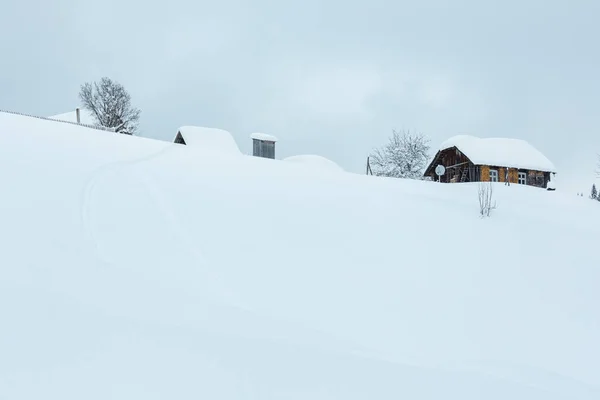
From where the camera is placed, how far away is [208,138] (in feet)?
82.2

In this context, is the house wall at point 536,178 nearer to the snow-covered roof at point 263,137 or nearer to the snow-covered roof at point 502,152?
the snow-covered roof at point 502,152

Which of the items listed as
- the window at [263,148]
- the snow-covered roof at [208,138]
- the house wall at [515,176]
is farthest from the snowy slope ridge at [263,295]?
the house wall at [515,176]

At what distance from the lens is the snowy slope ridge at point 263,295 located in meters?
3.02

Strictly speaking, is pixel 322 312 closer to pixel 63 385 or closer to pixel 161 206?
pixel 63 385

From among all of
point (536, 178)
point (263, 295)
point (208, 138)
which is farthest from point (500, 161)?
point (263, 295)

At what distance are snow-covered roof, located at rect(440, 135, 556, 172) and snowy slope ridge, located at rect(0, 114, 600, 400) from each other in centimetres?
1852

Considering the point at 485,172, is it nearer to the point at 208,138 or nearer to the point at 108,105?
the point at 208,138

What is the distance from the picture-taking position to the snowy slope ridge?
3.02m

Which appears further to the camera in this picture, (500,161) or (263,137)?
(263,137)

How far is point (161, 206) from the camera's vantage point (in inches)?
247

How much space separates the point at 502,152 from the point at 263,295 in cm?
2615

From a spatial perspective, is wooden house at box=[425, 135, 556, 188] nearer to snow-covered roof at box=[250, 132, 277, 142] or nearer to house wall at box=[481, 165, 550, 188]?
house wall at box=[481, 165, 550, 188]

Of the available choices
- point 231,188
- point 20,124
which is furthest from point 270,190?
point 20,124

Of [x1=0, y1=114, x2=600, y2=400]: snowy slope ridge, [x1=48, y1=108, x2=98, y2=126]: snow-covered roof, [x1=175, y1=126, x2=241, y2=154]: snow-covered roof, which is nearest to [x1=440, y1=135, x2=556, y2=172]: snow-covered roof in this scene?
[x1=175, y1=126, x2=241, y2=154]: snow-covered roof
